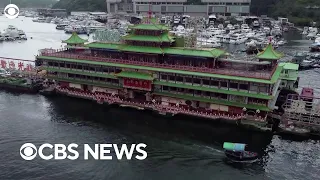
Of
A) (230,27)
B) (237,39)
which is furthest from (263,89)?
(230,27)

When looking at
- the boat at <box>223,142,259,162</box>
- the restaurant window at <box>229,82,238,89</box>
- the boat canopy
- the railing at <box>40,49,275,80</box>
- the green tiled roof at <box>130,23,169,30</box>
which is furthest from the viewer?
the green tiled roof at <box>130,23,169,30</box>

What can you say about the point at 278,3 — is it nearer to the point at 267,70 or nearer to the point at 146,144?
the point at 267,70

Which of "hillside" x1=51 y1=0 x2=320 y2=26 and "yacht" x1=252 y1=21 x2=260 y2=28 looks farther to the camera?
"hillside" x1=51 y1=0 x2=320 y2=26

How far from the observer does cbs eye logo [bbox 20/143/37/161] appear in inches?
1697

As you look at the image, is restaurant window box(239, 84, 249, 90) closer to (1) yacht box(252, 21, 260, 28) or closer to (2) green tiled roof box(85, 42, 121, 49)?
(2) green tiled roof box(85, 42, 121, 49)

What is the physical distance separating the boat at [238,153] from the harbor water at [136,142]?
2.65ft

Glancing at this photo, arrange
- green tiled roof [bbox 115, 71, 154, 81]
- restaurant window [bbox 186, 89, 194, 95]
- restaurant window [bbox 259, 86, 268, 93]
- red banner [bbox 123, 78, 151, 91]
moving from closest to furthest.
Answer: restaurant window [bbox 259, 86, 268, 93] < restaurant window [bbox 186, 89, 194, 95] < green tiled roof [bbox 115, 71, 154, 81] < red banner [bbox 123, 78, 151, 91]

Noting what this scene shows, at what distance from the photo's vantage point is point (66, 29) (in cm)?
17450

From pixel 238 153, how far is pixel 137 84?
23.9 meters

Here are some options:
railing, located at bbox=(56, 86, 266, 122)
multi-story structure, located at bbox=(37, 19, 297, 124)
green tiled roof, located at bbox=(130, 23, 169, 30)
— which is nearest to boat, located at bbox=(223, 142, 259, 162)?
railing, located at bbox=(56, 86, 266, 122)

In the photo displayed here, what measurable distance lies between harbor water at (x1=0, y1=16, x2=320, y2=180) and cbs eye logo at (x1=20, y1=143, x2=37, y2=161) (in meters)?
0.76

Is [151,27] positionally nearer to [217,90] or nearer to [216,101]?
[217,90]

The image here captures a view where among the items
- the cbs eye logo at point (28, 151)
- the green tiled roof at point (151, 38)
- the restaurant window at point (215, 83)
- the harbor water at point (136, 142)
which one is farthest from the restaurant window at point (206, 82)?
the cbs eye logo at point (28, 151)

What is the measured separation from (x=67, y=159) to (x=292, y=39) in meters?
126
